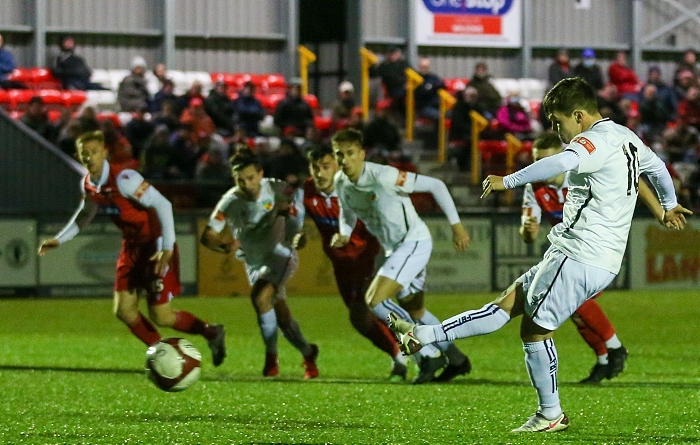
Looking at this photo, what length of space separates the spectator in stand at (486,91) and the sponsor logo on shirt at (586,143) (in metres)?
17.3

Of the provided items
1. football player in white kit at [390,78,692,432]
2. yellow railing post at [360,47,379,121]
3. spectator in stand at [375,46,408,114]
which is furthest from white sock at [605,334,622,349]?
yellow railing post at [360,47,379,121]

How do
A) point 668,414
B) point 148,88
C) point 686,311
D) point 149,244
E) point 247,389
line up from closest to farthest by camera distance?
point 668,414, point 247,389, point 149,244, point 686,311, point 148,88

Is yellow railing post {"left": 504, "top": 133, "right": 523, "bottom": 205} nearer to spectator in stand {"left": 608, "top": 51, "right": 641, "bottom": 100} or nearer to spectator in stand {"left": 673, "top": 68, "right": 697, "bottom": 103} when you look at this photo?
spectator in stand {"left": 673, "top": 68, "right": 697, "bottom": 103}

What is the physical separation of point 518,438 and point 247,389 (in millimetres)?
3011

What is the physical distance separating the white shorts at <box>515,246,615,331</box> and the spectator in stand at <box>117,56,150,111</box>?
630 inches

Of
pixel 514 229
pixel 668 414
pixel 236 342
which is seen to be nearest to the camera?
pixel 668 414

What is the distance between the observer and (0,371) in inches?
406

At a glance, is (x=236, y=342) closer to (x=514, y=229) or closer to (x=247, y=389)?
(x=247, y=389)

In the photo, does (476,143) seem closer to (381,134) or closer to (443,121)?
(443,121)

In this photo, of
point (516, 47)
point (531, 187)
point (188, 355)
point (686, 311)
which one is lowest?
point (686, 311)

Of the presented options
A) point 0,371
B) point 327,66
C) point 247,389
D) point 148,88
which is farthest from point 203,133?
point 247,389

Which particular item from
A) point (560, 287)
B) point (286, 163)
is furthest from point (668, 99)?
point (560, 287)

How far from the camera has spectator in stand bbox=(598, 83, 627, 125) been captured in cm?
2284

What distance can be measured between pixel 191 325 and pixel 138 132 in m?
10.6
